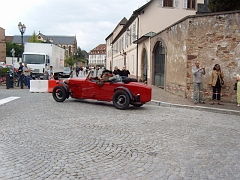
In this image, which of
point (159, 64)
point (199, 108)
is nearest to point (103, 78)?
point (199, 108)

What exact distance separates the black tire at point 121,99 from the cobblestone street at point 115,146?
3.42ft

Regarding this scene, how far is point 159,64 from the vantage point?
18125 millimetres

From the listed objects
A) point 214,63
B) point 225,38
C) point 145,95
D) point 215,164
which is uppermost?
point 225,38

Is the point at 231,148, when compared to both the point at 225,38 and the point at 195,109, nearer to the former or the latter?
the point at 195,109

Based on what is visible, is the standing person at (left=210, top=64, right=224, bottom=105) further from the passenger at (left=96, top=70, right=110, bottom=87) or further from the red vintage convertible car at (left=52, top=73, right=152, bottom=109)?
the passenger at (left=96, top=70, right=110, bottom=87)

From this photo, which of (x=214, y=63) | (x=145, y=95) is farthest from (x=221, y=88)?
(x=145, y=95)

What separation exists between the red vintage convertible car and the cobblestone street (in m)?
1.11

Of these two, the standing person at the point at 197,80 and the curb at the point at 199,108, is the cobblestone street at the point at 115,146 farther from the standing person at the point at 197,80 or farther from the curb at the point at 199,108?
the standing person at the point at 197,80

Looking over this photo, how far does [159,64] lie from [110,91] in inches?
336

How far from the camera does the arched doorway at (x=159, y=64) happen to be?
17.5m

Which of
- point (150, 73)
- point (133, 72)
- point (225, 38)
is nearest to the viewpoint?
point (225, 38)

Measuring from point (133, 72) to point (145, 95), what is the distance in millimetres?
18167

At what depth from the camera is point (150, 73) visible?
64.5 feet

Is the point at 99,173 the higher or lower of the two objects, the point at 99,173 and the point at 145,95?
the lower
